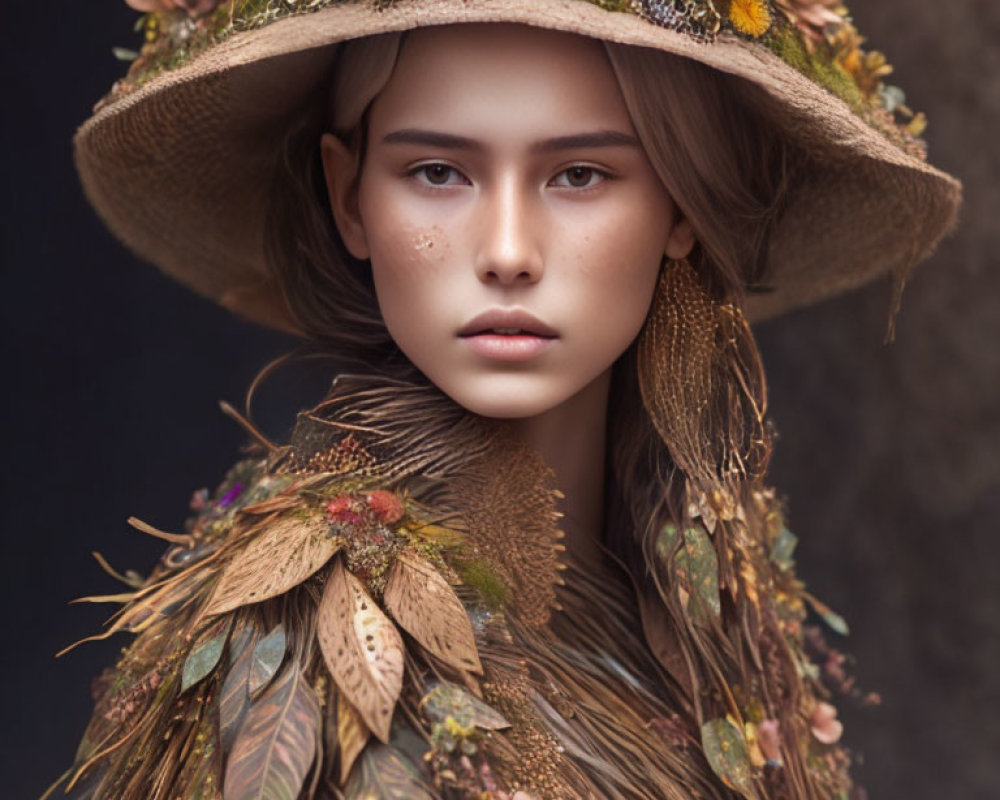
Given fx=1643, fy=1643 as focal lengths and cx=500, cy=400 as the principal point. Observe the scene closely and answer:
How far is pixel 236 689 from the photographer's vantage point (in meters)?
1.51

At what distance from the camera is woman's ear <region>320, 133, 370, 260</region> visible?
1801 mm

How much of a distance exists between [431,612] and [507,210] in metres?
0.39

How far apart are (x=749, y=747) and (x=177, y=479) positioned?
3.99 ft

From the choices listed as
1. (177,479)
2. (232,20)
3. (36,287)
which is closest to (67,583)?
(177,479)

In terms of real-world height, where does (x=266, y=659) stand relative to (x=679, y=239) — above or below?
below

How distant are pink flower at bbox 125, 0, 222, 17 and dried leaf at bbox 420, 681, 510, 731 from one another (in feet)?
2.48

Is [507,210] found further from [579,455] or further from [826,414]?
[826,414]

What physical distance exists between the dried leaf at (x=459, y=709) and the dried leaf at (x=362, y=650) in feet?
0.11

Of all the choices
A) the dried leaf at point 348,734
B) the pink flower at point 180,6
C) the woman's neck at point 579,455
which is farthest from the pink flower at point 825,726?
the pink flower at point 180,6

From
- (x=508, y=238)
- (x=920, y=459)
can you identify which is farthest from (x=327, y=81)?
(x=920, y=459)

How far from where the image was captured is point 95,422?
2.65 m

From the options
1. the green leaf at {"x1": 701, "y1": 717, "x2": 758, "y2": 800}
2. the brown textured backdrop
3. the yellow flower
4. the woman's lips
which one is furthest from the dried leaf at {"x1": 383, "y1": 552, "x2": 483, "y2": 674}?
the brown textured backdrop

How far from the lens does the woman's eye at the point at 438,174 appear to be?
1.63 metres

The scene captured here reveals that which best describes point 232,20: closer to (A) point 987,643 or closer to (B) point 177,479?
(B) point 177,479
